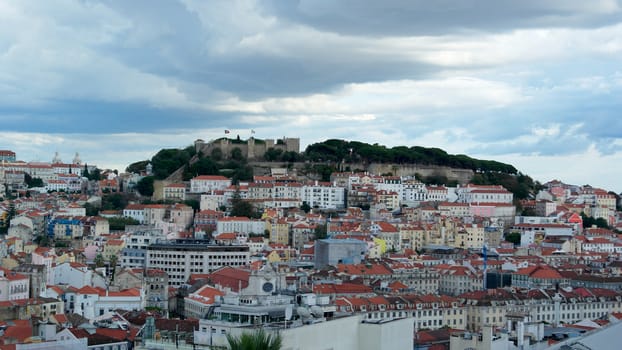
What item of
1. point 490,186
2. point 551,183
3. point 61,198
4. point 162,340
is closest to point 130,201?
point 61,198

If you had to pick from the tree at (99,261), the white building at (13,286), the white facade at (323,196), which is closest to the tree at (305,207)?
the white facade at (323,196)

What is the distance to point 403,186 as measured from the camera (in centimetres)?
7606

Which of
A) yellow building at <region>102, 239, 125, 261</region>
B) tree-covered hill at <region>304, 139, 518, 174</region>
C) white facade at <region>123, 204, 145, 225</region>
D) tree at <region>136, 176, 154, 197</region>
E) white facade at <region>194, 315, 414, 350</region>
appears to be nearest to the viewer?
white facade at <region>194, 315, 414, 350</region>

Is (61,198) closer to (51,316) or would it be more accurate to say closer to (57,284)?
(57,284)

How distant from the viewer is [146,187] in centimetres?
7631

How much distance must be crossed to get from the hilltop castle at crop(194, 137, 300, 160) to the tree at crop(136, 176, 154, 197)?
7746 mm

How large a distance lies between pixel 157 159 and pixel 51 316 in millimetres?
50706

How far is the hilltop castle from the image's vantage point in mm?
83562

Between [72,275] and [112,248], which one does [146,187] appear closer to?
[112,248]

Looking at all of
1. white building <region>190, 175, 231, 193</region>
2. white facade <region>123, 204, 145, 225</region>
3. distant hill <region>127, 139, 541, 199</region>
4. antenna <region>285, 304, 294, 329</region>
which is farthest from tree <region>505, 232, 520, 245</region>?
antenna <region>285, 304, 294, 329</region>

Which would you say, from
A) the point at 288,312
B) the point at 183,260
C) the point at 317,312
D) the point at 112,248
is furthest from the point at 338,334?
the point at 112,248

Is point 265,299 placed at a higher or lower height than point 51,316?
higher

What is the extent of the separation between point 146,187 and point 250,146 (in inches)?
416

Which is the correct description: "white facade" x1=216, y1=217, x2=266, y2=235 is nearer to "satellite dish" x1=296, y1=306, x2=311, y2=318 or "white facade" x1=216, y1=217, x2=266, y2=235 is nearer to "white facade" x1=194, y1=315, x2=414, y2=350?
"white facade" x1=194, y1=315, x2=414, y2=350
